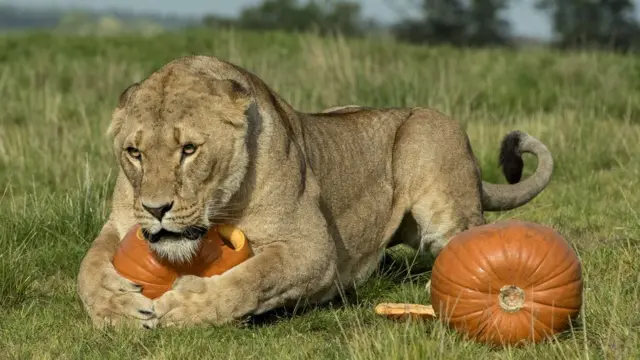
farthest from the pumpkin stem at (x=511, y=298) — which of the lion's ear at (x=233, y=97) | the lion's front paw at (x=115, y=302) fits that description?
the lion's front paw at (x=115, y=302)

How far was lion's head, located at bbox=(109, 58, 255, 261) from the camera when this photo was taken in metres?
3.91

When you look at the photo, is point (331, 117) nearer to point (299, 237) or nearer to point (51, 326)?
point (299, 237)

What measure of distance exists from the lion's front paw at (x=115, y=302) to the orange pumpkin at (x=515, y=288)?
3.71 ft

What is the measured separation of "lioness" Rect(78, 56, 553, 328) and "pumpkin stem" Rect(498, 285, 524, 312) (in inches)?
36.6

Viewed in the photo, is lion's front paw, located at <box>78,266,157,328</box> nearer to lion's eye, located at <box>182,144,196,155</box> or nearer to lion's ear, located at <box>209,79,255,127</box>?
lion's eye, located at <box>182,144,196,155</box>

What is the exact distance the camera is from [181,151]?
3.96m

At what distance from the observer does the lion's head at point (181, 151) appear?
3.91 meters

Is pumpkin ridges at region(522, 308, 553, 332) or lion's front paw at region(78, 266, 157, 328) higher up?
pumpkin ridges at region(522, 308, 553, 332)

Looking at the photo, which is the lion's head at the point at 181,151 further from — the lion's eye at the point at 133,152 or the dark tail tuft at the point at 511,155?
the dark tail tuft at the point at 511,155

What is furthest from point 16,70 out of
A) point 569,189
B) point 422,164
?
point 422,164

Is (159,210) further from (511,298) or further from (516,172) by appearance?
(516,172)

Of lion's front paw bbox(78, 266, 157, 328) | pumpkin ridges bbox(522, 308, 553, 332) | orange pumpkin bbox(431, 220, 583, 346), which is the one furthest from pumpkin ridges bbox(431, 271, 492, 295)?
lion's front paw bbox(78, 266, 157, 328)

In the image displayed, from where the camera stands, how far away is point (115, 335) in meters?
4.08

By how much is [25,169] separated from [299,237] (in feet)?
13.1
